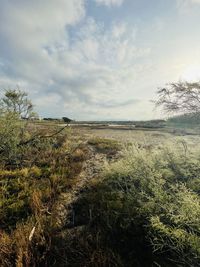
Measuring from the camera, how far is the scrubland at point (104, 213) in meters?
4.85

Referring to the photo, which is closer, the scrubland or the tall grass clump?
the tall grass clump

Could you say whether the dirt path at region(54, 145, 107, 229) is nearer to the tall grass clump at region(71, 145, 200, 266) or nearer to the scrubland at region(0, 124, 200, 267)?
the scrubland at region(0, 124, 200, 267)

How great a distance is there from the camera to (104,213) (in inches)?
255

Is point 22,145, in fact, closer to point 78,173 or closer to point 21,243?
point 78,173

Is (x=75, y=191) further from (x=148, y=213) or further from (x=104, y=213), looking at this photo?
(x=148, y=213)

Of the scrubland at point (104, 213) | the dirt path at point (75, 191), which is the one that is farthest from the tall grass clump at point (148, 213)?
the dirt path at point (75, 191)

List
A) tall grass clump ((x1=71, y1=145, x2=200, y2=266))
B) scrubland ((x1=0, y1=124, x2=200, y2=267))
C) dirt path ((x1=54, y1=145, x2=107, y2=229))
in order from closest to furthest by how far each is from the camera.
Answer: tall grass clump ((x1=71, y1=145, x2=200, y2=266)) < scrubland ((x1=0, y1=124, x2=200, y2=267)) < dirt path ((x1=54, y1=145, x2=107, y2=229))

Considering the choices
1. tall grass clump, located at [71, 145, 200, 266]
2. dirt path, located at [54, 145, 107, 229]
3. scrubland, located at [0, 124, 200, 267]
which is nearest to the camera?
tall grass clump, located at [71, 145, 200, 266]

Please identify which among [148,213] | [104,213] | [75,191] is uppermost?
[148,213]

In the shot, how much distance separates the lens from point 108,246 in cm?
539

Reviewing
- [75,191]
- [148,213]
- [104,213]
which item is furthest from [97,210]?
[75,191]

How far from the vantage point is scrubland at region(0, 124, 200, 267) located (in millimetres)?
4848

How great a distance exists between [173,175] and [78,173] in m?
4.40

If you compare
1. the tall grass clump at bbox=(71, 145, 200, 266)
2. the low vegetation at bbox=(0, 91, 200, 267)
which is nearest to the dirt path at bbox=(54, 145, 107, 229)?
the low vegetation at bbox=(0, 91, 200, 267)
